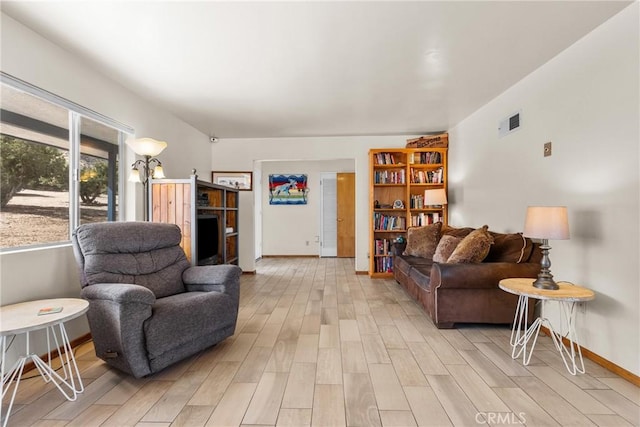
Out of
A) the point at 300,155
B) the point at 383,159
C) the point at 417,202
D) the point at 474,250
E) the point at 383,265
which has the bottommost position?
the point at 383,265

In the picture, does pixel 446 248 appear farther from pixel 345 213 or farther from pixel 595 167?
pixel 345 213

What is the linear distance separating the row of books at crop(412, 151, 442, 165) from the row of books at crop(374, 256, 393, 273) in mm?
1661

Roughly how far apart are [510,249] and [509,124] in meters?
1.38

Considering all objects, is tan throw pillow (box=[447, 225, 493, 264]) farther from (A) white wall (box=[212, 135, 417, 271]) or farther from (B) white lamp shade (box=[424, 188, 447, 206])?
(A) white wall (box=[212, 135, 417, 271])

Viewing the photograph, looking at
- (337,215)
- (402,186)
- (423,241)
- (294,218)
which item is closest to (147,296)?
(423,241)

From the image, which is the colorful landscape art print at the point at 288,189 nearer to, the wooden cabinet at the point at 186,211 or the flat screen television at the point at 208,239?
the flat screen television at the point at 208,239

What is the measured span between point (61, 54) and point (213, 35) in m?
1.28

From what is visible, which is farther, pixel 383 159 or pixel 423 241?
pixel 383 159

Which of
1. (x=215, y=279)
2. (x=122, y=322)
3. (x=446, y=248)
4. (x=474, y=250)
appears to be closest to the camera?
(x=122, y=322)

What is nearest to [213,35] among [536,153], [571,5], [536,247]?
[571,5]

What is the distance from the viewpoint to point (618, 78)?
210 cm

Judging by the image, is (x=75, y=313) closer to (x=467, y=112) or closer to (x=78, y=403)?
(x=78, y=403)

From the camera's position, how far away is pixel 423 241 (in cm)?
429

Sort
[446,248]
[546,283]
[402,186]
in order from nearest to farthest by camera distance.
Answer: [546,283], [446,248], [402,186]
